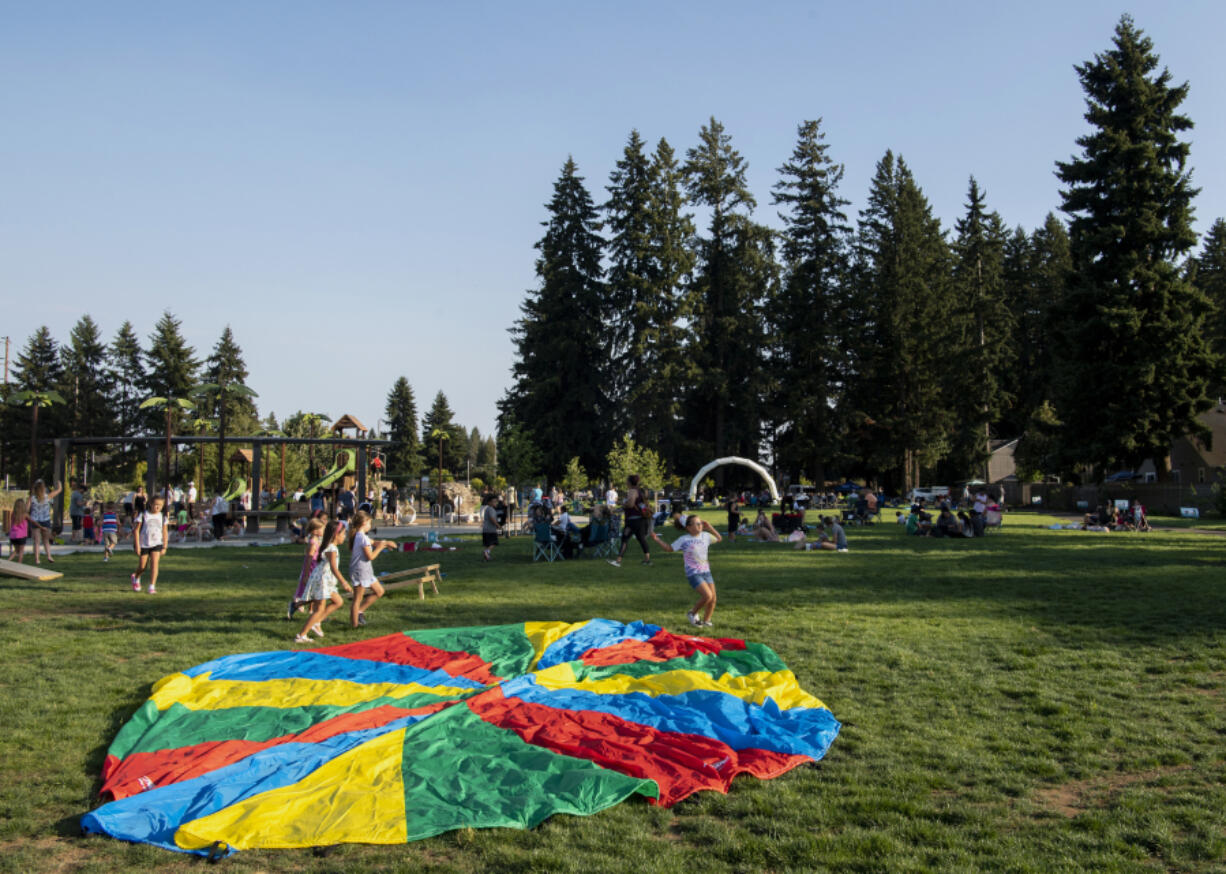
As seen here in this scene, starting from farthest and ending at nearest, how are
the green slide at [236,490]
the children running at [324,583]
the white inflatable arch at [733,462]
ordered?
the white inflatable arch at [733,462]
the green slide at [236,490]
the children running at [324,583]

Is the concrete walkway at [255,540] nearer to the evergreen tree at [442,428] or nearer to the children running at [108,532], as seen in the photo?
the children running at [108,532]

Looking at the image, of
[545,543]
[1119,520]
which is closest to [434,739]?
[545,543]

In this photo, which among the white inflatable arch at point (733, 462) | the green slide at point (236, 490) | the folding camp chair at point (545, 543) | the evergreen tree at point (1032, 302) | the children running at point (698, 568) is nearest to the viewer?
the children running at point (698, 568)

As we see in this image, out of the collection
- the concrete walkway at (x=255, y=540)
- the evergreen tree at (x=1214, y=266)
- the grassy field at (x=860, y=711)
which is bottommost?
the grassy field at (x=860, y=711)

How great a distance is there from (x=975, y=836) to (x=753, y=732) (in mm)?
1861

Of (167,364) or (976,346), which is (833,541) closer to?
(976,346)

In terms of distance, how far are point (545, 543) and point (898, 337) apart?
137 feet

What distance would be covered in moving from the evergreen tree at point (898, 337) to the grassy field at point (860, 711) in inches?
1586

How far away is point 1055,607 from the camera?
11.2 m

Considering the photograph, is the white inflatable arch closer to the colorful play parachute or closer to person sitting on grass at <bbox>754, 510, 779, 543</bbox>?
person sitting on grass at <bbox>754, 510, 779, 543</bbox>

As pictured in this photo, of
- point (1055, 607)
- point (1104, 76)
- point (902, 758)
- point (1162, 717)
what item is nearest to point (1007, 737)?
point (902, 758)

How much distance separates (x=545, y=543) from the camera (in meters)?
18.3

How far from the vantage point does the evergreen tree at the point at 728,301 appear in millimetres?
53656

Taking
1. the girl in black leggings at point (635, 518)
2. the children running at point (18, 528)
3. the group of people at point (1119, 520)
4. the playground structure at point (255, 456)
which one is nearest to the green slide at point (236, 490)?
the playground structure at point (255, 456)
